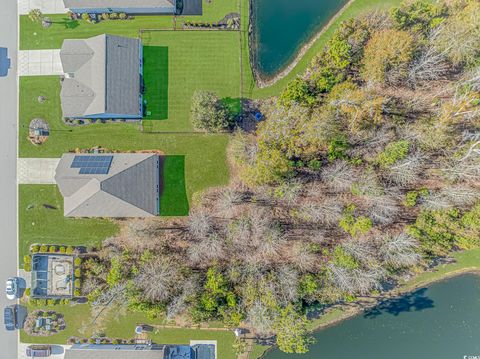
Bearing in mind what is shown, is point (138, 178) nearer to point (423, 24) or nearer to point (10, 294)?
point (10, 294)

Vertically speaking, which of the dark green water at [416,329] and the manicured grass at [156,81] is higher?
the manicured grass at [156,81]

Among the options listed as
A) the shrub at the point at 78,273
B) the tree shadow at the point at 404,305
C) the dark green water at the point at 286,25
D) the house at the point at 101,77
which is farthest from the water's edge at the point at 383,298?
the house at the point at 101,77

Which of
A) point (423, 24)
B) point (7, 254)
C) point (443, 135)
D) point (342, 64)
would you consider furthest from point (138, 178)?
point (423, 24)

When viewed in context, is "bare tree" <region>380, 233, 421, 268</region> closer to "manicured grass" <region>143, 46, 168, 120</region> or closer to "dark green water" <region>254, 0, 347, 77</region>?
"dark green water" <region>254, 0, 347, 77</region>

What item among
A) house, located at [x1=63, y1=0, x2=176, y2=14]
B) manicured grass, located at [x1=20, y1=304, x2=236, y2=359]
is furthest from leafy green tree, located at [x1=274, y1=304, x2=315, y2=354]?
house, located at [x1=63, y1=0, x2=176, y2=14]

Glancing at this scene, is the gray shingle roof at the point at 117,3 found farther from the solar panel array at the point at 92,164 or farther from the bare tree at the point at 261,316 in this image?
the bare tree at the point at 261,316
